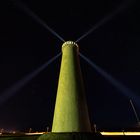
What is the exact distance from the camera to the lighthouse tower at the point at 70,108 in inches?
383

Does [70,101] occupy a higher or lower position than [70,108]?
higher

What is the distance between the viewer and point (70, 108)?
1060 cm

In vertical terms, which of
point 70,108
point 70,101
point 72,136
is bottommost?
point 72,136

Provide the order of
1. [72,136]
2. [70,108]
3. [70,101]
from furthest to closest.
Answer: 1. [70,101]
2. [70,108]
3. [72,136]

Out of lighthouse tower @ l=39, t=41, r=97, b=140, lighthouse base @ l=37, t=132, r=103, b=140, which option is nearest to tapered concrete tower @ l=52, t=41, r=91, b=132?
lighthouse tower @ l=39, t=41, r=97, b=140

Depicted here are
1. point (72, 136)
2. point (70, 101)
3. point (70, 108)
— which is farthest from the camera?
point (70, 101)

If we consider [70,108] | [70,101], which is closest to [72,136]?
[70,108]

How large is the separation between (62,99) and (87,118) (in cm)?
215

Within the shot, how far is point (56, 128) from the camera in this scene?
10445 millimetres

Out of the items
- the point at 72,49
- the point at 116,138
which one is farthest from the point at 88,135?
the point at 116,138

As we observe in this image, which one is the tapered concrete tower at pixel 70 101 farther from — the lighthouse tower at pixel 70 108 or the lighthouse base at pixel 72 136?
the lighthouse base at pixel 72 136

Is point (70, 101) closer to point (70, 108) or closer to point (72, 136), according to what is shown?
point (70, 108)

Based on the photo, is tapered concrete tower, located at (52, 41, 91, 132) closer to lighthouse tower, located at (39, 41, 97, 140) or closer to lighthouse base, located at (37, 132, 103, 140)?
lighthouse tower, located at (39, 41, 97, 140)

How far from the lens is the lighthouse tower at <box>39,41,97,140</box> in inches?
383
